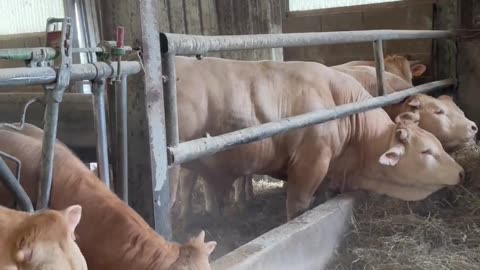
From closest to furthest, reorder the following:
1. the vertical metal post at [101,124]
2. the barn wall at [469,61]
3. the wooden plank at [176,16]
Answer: the vertical metal post at [101,124], the barn wall at [469,61], the wooden plank at [176,16]

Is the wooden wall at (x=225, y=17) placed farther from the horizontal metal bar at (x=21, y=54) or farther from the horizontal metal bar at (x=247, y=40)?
the horizontal metal bar at (x=21, y=54)

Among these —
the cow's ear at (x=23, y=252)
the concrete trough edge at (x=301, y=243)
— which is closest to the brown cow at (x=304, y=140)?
the concrete trough edge at (x=301, y=243)

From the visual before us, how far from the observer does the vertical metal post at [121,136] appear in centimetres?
281

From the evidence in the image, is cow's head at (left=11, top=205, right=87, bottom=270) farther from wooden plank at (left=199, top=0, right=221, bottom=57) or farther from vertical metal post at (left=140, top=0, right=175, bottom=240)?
wooden plank at (left=199, top=0, right=221, bottom=57)

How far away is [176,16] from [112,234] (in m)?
6.70

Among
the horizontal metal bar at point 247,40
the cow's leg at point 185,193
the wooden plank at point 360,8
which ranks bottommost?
the cow's leg at point 185,193

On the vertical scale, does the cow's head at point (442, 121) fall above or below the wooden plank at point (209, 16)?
below

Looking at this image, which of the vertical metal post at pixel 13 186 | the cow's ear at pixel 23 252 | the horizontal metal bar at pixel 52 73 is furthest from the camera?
the vertical metal post at pixel 13 186

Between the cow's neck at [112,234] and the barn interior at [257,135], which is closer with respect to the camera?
the cow's neck at [112,234]

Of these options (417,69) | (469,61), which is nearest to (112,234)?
(417,69)

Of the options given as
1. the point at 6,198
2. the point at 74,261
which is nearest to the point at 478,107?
the point at 6,198

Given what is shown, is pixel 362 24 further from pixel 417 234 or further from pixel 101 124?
pixel 101 124

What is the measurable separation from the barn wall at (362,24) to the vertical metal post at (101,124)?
585 cm

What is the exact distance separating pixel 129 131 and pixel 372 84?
4008 mm
